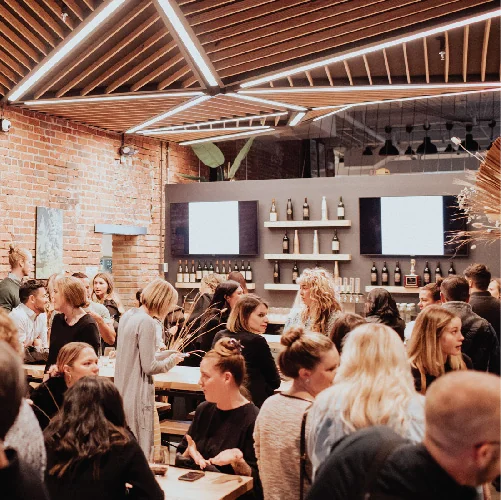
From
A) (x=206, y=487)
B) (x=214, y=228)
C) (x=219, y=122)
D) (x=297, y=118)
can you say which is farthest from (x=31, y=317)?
(x=214, y=228)

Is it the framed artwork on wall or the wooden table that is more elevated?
the framed artwork on wall

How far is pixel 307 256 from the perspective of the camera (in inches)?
363

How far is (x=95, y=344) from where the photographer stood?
15.4 ft

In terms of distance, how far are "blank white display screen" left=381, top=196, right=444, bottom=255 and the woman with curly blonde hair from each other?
4018mm

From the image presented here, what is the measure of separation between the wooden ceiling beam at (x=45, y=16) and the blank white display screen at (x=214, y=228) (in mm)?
4809

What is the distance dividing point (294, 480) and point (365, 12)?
3.27 meters

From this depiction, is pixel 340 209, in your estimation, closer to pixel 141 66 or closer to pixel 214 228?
pixel 214 228

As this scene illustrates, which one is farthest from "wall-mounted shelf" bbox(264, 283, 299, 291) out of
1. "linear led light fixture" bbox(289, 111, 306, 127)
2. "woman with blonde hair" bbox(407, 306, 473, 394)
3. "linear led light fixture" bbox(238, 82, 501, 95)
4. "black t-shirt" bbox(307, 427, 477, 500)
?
"black t-shirt" bbox(307, 427, 477, 500)

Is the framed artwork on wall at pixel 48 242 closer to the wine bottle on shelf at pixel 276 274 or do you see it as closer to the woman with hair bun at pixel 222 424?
the wine bottle on shelf at pixel 276 274

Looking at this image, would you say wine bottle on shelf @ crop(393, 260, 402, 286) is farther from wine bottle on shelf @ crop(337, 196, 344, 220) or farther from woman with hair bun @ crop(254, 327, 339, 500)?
woman with hair bun @ crop(254, 327, 339, 500)

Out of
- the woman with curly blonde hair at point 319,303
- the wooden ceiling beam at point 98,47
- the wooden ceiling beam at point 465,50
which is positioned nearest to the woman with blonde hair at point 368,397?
the woman with curly blonde hair at point 319,303

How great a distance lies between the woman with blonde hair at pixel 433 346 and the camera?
138 inches

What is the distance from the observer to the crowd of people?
5.09 feet

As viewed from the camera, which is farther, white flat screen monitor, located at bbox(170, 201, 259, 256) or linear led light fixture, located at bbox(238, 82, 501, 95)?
white flat screen monitor, located at bbox(170, 201, 259, 256)
